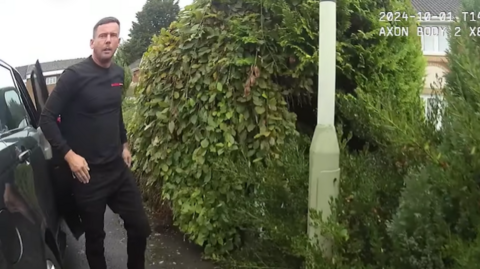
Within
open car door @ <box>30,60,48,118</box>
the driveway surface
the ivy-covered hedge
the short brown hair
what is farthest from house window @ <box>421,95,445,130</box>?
open car door @ <box>30,60,48,118</box>

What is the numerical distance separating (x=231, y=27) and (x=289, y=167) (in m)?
1.46

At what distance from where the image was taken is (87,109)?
10.4 feet

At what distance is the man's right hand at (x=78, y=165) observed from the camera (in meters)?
2.99

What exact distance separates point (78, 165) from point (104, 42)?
817mm

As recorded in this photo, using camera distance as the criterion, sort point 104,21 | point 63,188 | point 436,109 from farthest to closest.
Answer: point 63,188 < point 104,21 < point 436,109

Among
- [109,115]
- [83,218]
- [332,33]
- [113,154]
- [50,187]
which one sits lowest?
[83,218]

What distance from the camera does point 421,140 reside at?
2021 millimetres

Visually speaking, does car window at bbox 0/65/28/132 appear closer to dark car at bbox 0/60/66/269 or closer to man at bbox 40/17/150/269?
dark car at bbox 0/60/66/269

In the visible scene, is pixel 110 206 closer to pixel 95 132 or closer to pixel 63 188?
pixel 63 188

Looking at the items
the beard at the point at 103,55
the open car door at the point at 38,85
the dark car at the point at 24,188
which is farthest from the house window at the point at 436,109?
the open car door at the point at 38,85

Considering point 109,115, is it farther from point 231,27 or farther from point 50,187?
point 231,27

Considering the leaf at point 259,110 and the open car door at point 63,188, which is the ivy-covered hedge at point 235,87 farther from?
the open car door at point 63,188

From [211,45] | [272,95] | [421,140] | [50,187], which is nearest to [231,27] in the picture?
[211,45]

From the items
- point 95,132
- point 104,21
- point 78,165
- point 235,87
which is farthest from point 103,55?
point 235,87
